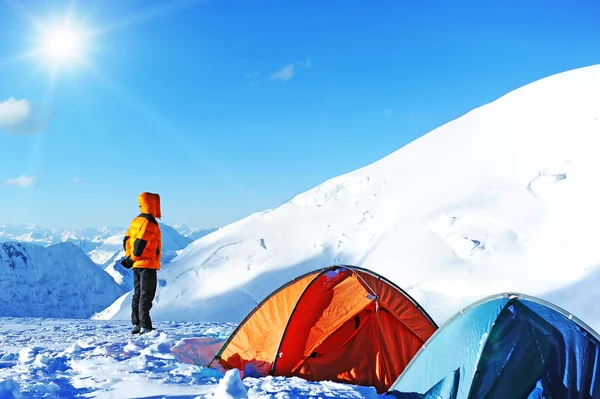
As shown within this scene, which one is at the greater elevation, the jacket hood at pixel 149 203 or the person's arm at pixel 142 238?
the jacket hood at pixel 149 203

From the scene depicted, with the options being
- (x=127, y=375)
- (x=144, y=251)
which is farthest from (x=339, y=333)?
(x=144, y=251)

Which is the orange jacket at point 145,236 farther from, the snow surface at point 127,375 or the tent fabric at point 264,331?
the tent fabric at point 264,331

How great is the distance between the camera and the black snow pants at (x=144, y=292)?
27.1ft

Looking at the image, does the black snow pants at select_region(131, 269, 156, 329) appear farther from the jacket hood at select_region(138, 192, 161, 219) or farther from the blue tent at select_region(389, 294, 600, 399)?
the blue tent at select_region(389, 294, 600, 399)

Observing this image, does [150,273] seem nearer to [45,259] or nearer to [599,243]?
[599,243]

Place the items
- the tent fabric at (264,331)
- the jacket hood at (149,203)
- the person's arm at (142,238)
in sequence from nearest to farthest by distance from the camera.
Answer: the tent fabric at (264,331)
the person's arm at (142,238)
the jacket hood at (149,203)

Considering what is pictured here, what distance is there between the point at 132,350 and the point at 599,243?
11973 mm

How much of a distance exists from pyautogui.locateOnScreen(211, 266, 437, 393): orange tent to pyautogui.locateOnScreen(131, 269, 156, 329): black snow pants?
2.43m

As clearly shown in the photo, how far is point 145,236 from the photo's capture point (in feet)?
Result: 26.9

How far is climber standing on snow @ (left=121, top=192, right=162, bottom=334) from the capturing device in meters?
8.21

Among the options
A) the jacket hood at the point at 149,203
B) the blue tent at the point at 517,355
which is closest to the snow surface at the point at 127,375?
the blue tent at the point at 517,355

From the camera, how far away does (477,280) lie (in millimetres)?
12992

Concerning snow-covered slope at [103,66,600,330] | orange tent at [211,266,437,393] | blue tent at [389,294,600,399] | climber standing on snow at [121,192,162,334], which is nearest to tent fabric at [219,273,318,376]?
orange tent at [211,266,437,393]

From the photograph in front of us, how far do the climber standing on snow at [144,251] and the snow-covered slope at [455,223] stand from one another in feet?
22.7
